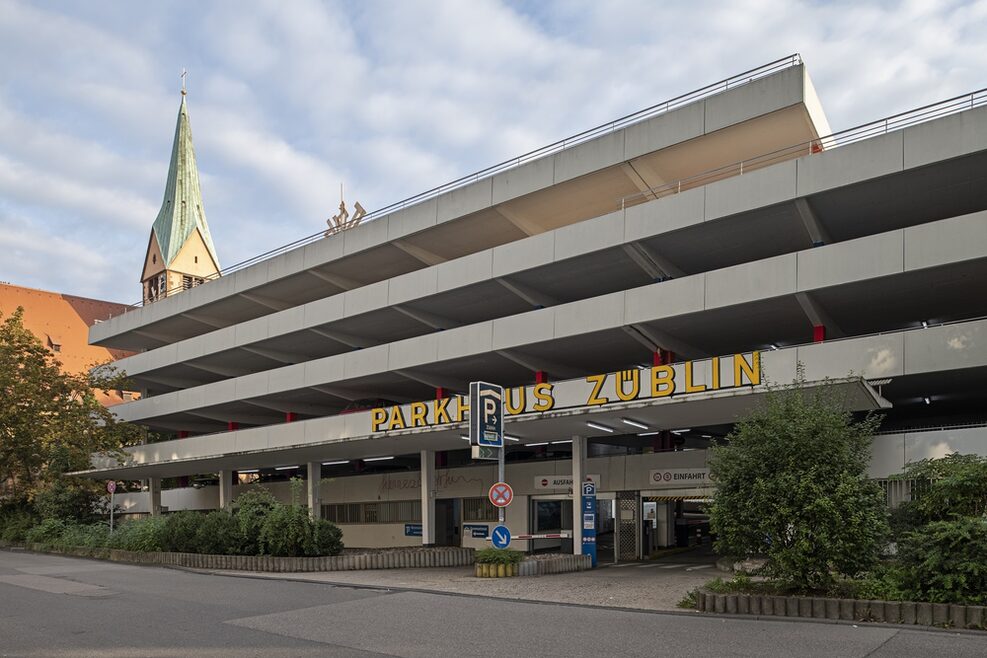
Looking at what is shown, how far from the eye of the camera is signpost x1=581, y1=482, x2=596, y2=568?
1051 inches

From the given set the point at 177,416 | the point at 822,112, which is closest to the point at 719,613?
the point at 822,112

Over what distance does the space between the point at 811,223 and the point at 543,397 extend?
30.8 feet

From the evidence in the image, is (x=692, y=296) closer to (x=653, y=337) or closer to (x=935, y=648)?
(x=653, y=337)

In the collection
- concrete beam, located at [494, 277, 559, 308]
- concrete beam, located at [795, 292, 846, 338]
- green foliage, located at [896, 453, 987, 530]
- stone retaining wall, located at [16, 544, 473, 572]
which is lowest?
stone retaining wall, located at [16, 544, 473, 572]

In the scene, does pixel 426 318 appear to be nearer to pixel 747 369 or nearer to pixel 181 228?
pixel 747 369

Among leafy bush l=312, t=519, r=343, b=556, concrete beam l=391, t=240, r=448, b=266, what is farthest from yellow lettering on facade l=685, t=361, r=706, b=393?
concrete beam l=391, t=240, r=448, b=266

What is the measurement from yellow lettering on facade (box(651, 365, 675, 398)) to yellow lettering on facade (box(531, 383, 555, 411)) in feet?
10.4

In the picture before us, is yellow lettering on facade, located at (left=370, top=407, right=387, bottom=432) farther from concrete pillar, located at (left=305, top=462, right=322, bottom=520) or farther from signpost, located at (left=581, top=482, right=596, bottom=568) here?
signpost, located at (left=581, top=482, right=596, bottom=568)

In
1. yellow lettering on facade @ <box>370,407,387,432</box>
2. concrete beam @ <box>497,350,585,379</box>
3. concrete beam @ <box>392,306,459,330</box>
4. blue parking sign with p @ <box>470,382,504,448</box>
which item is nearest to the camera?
blue parking sign with p @ <box>470,382,504,448</box>

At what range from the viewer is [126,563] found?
2903 centimetres

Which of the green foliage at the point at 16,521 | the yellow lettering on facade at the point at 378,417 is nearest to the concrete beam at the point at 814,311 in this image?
the yellow lettering on facade at the point at 378,417

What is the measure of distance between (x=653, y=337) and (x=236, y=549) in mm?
14690

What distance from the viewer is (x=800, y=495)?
46.5ft

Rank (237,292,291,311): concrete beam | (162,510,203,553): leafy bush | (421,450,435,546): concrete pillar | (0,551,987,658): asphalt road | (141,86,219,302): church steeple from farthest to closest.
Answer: (141,86,219,302): church steeple, (237,292,291,311): concrete beam, (421,450,435,546): concrete pillar, (162,510,203,553): leafy bush, (0,551,987,658): asphalt road
